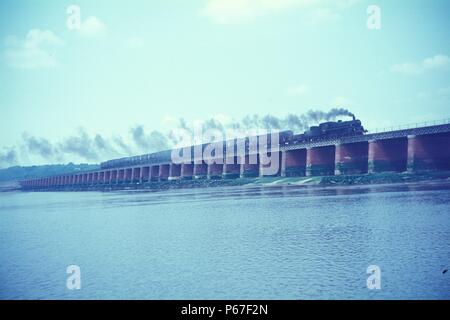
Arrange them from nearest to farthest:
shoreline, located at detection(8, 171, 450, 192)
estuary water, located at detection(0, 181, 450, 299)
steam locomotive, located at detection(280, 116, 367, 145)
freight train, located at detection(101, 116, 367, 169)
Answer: estuary water, located at detection(0, 181, 450, 299) < shoreline, located at detection(8, 171, 450, 192) < steam locomotive, located at detection(280, 116, 367, 145) < freight train, located at detection(101, 116, 367, 169)

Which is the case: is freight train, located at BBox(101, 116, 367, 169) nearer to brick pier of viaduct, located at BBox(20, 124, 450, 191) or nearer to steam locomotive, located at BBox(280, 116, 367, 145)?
steam locomotive, located at BBox(280, 116, 367, 145)

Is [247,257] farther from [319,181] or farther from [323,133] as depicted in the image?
[323,133]

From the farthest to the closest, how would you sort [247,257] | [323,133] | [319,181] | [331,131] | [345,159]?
[323,133], [331,131], [319,181], [345,159], [247,257]

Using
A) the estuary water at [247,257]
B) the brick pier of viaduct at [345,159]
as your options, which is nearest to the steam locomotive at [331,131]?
the brick pier of viaduct at [345,159]

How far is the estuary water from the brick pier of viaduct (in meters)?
16.7

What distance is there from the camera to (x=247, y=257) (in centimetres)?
1190

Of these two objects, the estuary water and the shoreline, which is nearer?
the estuary water

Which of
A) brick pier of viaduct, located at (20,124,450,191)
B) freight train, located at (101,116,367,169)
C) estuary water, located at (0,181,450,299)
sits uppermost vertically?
freight train, located at (101,116,367,169)

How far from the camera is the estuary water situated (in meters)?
9.16

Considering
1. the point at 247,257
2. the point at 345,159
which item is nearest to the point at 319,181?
the point at 345,159

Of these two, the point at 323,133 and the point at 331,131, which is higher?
the point at 331,131

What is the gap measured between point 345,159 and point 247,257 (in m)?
33.8

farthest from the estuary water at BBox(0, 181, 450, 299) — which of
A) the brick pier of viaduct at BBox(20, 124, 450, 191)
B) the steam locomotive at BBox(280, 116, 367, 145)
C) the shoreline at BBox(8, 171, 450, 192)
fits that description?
the steam locomotive at BBox(280, 116, 367, 145)
